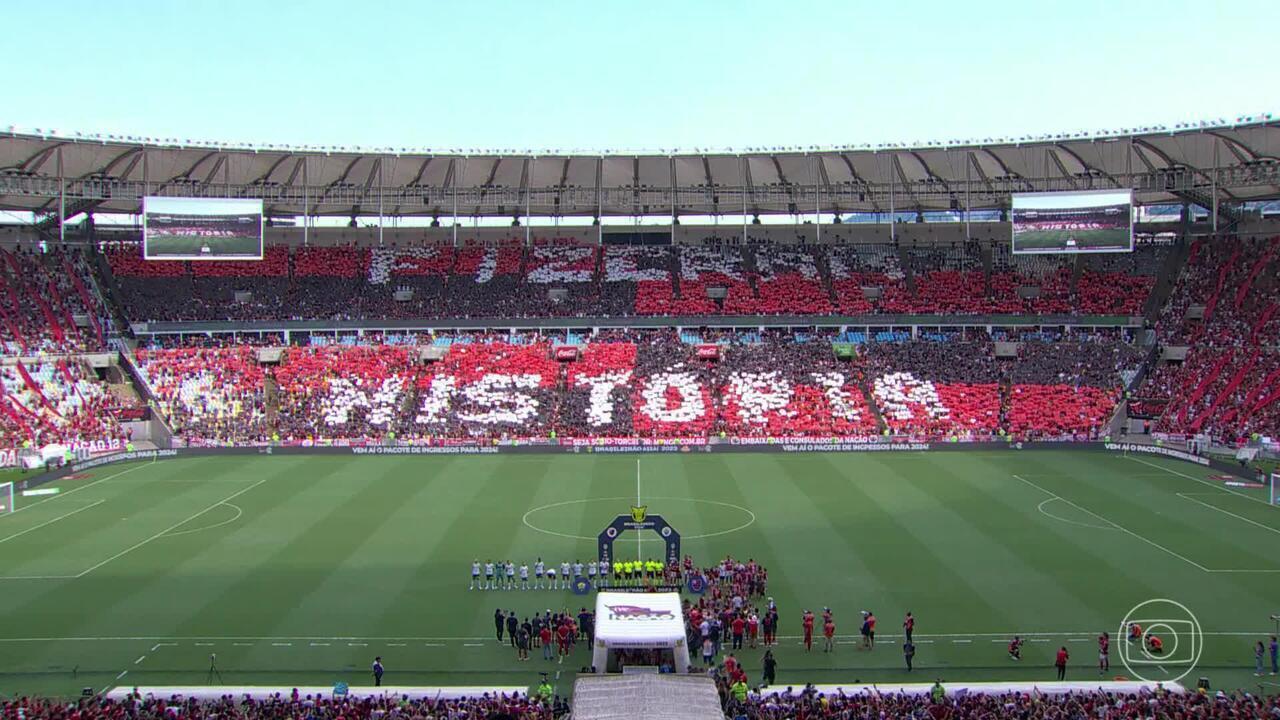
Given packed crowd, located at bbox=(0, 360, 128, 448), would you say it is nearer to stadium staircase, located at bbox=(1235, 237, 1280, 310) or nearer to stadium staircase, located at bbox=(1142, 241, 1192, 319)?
stadium staircase, located at bbox=(1142, 241, 1192, 319)

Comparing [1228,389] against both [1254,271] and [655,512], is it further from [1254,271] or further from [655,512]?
[655,512]

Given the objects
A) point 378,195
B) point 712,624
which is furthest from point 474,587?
point 378,195

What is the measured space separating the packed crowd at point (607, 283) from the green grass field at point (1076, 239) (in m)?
8.97

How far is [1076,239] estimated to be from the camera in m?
54.3

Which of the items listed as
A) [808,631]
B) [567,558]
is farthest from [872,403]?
[808,631]

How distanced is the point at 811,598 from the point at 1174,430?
33156 mm

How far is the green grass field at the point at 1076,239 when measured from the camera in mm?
54000

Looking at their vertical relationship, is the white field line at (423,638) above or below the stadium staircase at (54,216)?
below

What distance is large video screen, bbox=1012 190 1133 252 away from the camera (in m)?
53.8

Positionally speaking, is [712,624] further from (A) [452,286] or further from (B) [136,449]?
(A) [452,286]

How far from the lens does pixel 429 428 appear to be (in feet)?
180

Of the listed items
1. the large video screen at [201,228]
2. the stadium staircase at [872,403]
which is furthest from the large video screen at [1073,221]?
the large video screen at [201,228]

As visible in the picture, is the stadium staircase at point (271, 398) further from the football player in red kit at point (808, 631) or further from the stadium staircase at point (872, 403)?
the football player in red kit at point (808, 631)

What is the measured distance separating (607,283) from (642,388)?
12.0m
